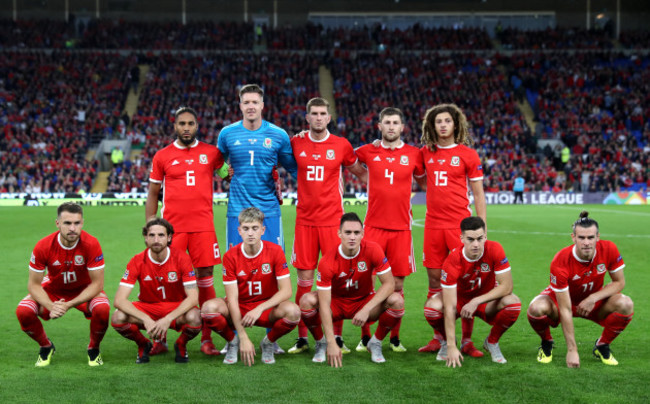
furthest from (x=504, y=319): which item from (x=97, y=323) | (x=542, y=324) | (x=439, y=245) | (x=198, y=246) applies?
(x=97, y=323)

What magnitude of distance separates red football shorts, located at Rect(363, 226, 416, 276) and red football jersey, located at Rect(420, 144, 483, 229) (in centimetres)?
29

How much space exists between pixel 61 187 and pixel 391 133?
2434cm

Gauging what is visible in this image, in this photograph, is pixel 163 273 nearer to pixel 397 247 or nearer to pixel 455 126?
pixel 397 247

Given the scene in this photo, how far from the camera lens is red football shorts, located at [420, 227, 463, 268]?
20.7 ft

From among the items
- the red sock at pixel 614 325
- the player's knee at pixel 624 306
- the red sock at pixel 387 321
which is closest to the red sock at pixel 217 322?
the red sock at pixel 387 321

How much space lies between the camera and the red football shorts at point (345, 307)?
587 cm

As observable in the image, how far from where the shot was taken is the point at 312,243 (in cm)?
645

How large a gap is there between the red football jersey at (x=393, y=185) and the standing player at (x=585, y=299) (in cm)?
146

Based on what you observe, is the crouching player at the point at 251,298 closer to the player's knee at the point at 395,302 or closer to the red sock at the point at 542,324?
the player's knee at the point at 395,302

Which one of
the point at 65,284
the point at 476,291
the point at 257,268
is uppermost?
the point at 257,268

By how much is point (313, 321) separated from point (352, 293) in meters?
0.42

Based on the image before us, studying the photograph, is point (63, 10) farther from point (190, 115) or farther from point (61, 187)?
point (190, 115)

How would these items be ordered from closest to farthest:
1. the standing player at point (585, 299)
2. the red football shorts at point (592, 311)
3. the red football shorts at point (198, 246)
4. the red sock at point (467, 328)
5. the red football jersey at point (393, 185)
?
the standing player at point (585, 299) → the red football shorts at point (592, 311) → the red sock at point (467, 328) → the red football shorts at point (198, 246) → the red football jersey at point (393, 185)

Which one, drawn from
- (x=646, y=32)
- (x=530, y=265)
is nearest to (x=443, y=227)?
(x=530, y=265)
